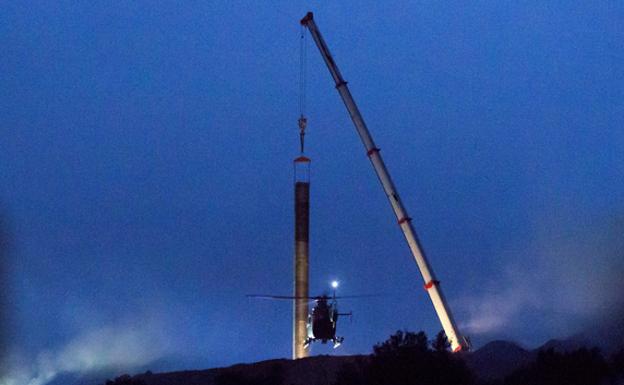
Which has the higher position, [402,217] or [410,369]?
[402,217]

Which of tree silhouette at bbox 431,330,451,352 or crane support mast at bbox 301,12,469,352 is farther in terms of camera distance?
crane support mast at bbox 301,12,469,352

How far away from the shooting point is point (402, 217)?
62.9 m

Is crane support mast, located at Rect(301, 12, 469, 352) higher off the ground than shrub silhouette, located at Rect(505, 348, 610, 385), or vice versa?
crane support mast, located at Rect(301, 12, 469, 352)

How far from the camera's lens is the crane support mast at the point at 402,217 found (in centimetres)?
6166

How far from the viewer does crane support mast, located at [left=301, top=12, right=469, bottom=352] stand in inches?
2427

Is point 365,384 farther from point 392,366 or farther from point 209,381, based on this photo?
point 209,381

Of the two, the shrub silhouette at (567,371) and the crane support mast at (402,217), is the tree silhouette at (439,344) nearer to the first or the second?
the shrub silhouette at (567,371)

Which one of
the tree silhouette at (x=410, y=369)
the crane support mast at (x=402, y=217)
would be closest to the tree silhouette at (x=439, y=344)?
the tree silhouette at (x=410, y=369)

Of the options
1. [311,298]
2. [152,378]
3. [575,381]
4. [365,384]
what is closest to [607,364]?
[575,381]

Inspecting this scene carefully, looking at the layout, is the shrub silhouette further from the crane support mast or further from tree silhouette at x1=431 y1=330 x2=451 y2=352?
the crane support mast

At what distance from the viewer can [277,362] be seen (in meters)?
62.7

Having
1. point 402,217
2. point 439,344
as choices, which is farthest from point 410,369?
point 402,217

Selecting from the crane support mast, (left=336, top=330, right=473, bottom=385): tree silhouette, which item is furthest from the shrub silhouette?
the crane support mast

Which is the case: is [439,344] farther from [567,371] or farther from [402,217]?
[402,217]
